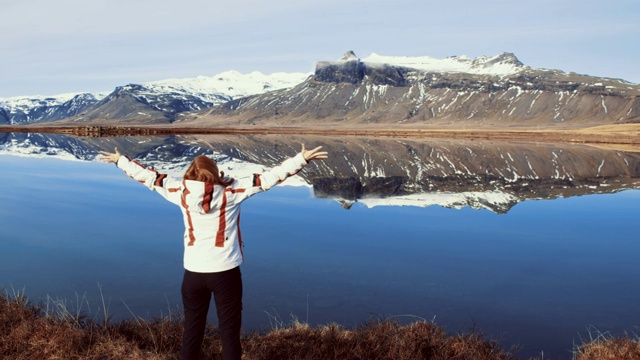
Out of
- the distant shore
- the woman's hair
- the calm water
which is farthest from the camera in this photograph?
the distant shore

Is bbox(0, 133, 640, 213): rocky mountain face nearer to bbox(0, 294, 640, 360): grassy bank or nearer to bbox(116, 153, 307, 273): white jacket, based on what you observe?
bbox(0, 294, 640, 360): grassy bank

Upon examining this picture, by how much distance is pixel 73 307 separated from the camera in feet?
38.7

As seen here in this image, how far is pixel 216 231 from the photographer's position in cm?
695

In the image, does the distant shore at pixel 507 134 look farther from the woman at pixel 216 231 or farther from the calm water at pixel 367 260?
the woman at pixel 216 231

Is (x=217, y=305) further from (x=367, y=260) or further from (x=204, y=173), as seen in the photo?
(x=367, y=260)

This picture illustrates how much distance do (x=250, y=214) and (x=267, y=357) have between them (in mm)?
16385

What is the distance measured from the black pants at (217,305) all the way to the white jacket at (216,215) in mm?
120

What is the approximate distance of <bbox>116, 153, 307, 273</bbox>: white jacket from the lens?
6.85 meters

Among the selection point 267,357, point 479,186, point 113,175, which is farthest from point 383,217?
point 113,175

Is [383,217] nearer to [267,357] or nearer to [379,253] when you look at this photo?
[379,253]

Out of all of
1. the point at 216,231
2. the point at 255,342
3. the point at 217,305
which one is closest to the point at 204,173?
the point at 216,231

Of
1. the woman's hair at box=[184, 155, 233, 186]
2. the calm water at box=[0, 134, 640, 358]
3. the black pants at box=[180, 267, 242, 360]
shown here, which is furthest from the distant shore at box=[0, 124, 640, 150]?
the woman's hair at box=[184, 155, 233, 186]

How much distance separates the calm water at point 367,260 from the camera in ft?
39.9

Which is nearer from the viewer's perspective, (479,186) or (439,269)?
(439,269)
